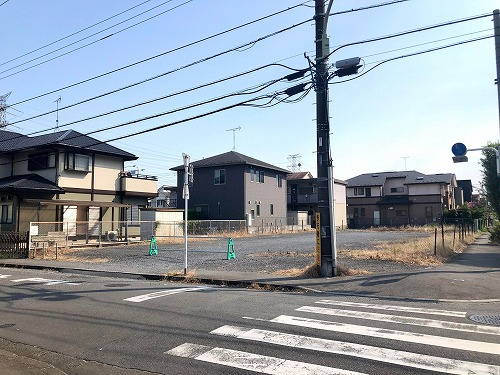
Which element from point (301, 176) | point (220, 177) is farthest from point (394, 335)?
point (301, 176)

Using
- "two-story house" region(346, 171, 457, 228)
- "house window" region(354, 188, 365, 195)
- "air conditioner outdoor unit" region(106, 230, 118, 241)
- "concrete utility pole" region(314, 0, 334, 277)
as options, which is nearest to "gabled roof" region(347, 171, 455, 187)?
"two-story house" region(346, 171, 457, 228)

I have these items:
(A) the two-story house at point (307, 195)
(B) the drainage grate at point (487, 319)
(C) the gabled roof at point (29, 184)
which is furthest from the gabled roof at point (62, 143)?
(A) the two-story house at point (307, 195)

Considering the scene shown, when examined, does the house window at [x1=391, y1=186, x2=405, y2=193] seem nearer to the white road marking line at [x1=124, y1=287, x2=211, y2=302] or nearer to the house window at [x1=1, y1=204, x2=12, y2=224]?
the house window at [x1=1, y1=204, x2=12, y2=224]

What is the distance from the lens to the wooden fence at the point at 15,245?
20484 mm

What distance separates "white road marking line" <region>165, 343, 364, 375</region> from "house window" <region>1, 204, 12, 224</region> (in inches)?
949

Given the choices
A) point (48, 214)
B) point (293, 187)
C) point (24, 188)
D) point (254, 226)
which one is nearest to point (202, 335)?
point (24, 188)

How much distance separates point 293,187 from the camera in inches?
2461

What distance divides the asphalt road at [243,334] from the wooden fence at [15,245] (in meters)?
11.5

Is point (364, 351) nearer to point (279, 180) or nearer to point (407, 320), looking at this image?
point (407, 320)

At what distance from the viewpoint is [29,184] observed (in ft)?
82.2

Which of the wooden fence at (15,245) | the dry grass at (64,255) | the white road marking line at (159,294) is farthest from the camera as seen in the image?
the wooden fence at (15,245)

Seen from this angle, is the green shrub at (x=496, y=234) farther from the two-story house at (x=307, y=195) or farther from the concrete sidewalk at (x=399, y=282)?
the two-story house at (x=307, y=195)

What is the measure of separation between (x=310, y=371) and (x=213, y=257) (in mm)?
14719

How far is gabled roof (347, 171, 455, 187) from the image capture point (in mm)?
60094
